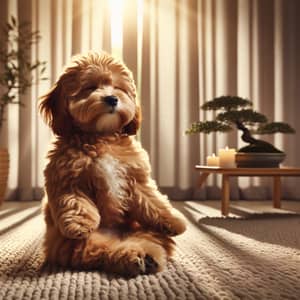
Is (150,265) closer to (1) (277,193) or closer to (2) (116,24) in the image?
(1) (277,193)

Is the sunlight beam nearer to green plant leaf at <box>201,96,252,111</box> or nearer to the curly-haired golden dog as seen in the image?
green plant leaf at <box>201,96,252,111</box>

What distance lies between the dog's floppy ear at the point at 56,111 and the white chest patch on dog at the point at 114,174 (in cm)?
12

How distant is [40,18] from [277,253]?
8.79 ft

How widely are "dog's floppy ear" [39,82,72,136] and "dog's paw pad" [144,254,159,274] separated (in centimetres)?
35

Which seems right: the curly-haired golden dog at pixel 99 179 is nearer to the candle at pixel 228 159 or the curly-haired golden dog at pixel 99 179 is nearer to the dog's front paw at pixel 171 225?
the dog's front paw at pixel 171 225

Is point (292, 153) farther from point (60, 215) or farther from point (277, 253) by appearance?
point (60, 215)

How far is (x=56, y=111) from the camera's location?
118 cm

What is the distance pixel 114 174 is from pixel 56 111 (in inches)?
8.3

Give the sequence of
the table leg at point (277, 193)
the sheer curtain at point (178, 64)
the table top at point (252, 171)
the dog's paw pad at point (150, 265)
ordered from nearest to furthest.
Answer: the dog's paw pad at point (150, 265), the table top at point (252, 171), the table leg at point (277, 193), the sheer curtain at point (178, 64)

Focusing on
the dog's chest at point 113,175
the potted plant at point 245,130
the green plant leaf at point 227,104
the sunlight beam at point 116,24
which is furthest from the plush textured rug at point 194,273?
the sunlight beam at point 116,24

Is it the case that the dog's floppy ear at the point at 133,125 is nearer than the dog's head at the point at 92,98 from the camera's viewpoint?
No

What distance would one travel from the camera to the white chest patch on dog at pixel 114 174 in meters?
1.12

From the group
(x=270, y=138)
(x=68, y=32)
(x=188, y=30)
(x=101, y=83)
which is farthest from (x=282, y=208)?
(x=101, y=83)

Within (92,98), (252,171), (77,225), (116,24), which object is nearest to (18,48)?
(116,24)
